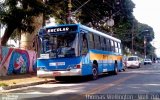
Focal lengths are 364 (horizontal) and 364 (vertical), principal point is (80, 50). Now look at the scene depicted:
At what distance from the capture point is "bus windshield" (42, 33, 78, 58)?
1933 centimetres

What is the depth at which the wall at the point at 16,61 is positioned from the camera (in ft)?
80.7

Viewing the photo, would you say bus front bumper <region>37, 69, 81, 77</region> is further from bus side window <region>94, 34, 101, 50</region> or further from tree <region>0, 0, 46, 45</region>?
tree <region>0, 0, 46, 45</region>

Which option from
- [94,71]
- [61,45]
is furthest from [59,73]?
[94,71]

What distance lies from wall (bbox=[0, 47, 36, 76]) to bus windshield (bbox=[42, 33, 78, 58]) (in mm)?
5318

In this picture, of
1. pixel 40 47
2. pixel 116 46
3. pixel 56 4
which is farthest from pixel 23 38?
pixel 40 47

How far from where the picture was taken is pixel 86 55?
20.5m

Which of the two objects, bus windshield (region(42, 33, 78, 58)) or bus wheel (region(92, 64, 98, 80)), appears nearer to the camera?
bus windshield (region(42, 33, 78, 58))

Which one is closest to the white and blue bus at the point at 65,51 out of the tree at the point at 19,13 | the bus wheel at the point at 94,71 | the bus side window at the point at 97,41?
the bus wheel at the point at 94,71

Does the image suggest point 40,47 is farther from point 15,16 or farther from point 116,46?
point 116,46

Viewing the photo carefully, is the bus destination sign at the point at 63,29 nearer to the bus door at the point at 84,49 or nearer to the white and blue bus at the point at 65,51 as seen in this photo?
the white and blue bus at the point at 65,51

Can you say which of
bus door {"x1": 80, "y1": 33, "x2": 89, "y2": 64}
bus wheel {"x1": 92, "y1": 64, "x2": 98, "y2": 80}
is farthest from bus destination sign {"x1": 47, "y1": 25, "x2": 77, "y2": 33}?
bus wheel {"x1": 92, "y1": 64, "x2": 98, "y2": 80}

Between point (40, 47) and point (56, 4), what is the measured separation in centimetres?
1574

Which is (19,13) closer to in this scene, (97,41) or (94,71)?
(97,41)

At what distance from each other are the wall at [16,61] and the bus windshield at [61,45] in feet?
17.4
